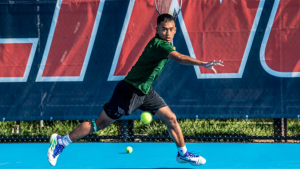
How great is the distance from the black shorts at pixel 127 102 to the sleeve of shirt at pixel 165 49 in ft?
1.80

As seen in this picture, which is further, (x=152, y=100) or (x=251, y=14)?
(x=251, y=14)

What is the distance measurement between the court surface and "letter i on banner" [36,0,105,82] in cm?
114

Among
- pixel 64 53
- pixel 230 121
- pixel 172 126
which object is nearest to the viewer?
pixel 172 126

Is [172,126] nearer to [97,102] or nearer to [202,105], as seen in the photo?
[202,105]

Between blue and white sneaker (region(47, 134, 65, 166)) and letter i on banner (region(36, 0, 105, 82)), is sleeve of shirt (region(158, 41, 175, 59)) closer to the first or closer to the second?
blue and white sneaker (region(47, 134, 65, 166))

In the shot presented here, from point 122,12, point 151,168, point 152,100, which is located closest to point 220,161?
point 151,168

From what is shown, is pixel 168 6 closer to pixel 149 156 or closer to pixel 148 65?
pixel 148 65

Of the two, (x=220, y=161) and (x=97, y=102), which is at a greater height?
(x=97, y=102)

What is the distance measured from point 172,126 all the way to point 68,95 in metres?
2.37

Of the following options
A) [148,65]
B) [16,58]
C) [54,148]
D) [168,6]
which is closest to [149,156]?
[54,148]

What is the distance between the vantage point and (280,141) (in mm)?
6480

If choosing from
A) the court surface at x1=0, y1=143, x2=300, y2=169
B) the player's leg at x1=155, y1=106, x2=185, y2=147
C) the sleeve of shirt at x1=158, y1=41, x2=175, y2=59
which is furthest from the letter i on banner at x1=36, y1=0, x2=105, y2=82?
Answer: the sleeve of shirt at x1=158, y1=41, x2=175, y2=59

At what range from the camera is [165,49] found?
387cm

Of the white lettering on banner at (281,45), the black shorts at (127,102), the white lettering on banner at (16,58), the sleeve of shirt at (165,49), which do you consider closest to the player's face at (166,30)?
the sleeve of shirt at (165,49)
